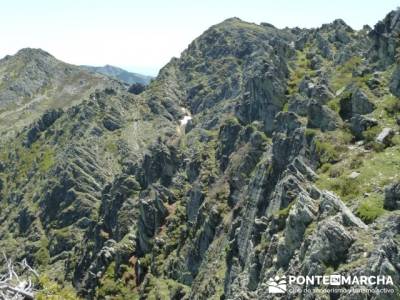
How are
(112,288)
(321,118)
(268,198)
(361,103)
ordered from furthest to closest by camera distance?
(112,288) → (321,118) → (268,198) → (361,103)

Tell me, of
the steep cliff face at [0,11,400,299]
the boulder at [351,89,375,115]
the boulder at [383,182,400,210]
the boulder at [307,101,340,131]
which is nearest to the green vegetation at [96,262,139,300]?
the steep cliff face at [0,11,400,299]

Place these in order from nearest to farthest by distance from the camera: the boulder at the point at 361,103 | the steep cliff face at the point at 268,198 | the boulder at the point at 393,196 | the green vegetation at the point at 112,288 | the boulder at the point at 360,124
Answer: the boulder at the point at 393,196, the steep cliff face at the point at 268,198, the boulder at the point at 360,124, the boulder at the point at 361,103, the green vegetation at the point at 112,288

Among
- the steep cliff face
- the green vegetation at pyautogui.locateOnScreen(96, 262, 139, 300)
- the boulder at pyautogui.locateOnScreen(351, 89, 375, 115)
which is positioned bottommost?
the green vegetation at pyautogui.locateOnScreen(96, 262, 139, 300)

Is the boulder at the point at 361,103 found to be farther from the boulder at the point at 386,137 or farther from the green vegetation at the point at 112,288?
the green vegetation at the point at 112,288

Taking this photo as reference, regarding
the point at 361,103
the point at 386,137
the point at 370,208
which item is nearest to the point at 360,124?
the point at 361,103

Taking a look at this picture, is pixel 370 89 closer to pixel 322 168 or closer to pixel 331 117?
pixel 331 117

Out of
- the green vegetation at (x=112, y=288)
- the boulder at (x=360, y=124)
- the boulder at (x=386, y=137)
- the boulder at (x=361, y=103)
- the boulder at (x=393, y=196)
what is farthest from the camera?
the green vegetation at (x=112, y=288)

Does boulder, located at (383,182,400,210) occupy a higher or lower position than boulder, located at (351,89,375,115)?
lower

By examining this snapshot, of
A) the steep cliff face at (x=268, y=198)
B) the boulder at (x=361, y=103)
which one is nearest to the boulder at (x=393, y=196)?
the steep cliff face at (x=268, y=198)

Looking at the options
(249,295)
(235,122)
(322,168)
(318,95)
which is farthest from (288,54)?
(249,295)

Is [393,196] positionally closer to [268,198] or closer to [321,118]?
[268,198]

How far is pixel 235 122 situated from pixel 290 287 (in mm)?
83263

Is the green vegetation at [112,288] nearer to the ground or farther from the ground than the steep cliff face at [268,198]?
nearer to the ground

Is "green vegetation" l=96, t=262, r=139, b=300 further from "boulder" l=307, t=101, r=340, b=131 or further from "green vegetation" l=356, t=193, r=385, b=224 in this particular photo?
"green vegetation" l=356, t=193, r=385, b=224
